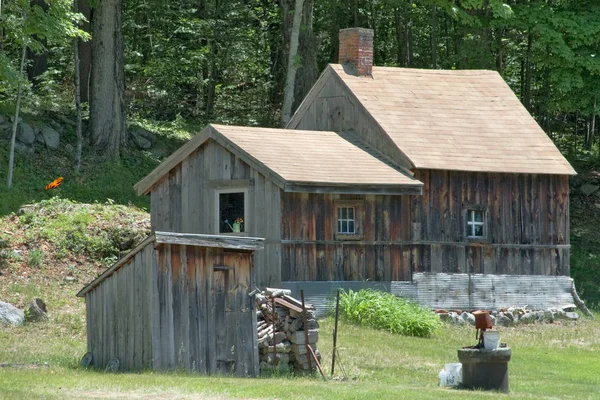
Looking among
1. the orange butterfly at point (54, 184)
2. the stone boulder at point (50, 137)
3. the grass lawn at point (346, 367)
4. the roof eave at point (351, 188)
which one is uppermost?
the stone boulder at point (50, 137)

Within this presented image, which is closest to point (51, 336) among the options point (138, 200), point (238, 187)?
point (238, 187)

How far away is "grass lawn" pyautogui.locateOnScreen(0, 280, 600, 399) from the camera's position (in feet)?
52.3

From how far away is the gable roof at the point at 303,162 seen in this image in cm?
2645

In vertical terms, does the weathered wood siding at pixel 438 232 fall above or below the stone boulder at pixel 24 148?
below

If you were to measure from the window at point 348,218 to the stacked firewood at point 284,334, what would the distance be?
7834 millimetres

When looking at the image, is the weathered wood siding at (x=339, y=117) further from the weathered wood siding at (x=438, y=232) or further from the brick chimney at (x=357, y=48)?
the weathered wood siding at (x=438, y=232)

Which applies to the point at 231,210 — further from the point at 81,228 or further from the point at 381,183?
the point at 81,228

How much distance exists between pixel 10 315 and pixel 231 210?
6.20 m

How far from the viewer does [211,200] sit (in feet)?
90.8

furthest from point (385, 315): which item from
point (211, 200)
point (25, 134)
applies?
point (25, 134)

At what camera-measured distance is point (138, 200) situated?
113 ft

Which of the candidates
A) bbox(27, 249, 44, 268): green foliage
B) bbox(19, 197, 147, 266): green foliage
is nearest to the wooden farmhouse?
bbox(19, 197, 147, 266): green foliage

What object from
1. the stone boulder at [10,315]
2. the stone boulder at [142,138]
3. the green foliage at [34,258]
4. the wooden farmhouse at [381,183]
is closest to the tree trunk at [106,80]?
the stone boulder at [142,138]

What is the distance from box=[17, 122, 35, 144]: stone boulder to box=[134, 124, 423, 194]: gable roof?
795cm
